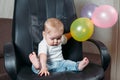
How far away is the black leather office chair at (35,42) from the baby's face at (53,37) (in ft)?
0.53

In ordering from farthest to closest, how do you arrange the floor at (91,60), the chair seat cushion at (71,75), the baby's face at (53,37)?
the floor at (91,60)
the baby's face at (53,37)
the chair seat cushion at (71,75)

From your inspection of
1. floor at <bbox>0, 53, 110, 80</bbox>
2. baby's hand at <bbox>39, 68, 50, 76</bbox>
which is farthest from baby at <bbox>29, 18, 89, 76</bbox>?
floor at <bbox>0, 53, 110, 80</bbox>

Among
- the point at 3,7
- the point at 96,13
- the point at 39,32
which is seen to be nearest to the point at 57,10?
the point at 39,32

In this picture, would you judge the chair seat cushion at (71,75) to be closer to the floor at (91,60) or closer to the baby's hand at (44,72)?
the baby's hand at (44,72)

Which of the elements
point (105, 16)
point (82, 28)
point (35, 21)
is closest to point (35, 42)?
point (35, 21)

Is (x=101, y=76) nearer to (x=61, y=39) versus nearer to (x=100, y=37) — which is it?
(x=61, y=39)

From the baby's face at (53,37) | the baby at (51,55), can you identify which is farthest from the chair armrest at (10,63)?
the baby's face at (53,37)

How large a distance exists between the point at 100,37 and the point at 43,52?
0.86 metres

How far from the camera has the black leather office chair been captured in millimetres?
1346

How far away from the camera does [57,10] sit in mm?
1678

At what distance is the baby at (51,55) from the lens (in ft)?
4.57

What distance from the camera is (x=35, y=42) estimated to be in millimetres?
1603

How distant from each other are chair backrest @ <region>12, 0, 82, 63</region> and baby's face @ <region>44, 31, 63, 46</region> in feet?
0.52

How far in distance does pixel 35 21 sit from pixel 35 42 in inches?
5.9
